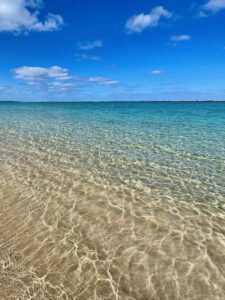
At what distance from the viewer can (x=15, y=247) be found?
15.7 ft

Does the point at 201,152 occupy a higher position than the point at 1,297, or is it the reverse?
the point at 1,297

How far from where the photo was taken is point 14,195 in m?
7.20

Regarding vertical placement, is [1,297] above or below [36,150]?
above

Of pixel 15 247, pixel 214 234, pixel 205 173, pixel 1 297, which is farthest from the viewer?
pixel 205 173

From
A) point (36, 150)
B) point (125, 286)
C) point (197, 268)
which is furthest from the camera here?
point (36, 150)

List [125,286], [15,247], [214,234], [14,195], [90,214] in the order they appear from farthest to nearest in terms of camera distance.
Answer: [14,195] < [90,214] < [214,234] < [15,247] < [125,286]

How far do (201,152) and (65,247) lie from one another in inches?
412

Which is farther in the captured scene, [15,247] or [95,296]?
[15,247]

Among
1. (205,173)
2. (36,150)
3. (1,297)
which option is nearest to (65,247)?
(1,297)

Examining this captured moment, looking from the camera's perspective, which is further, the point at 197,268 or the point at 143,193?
the point at 143,193

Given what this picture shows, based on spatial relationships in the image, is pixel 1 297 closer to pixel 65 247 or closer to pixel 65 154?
pixel 65 247

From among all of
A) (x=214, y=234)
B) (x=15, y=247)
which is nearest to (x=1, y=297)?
(x=15, y=247)

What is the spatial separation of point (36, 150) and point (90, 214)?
8390 millimetres

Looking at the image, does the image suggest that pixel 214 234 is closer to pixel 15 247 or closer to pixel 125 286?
pixel 125 286
